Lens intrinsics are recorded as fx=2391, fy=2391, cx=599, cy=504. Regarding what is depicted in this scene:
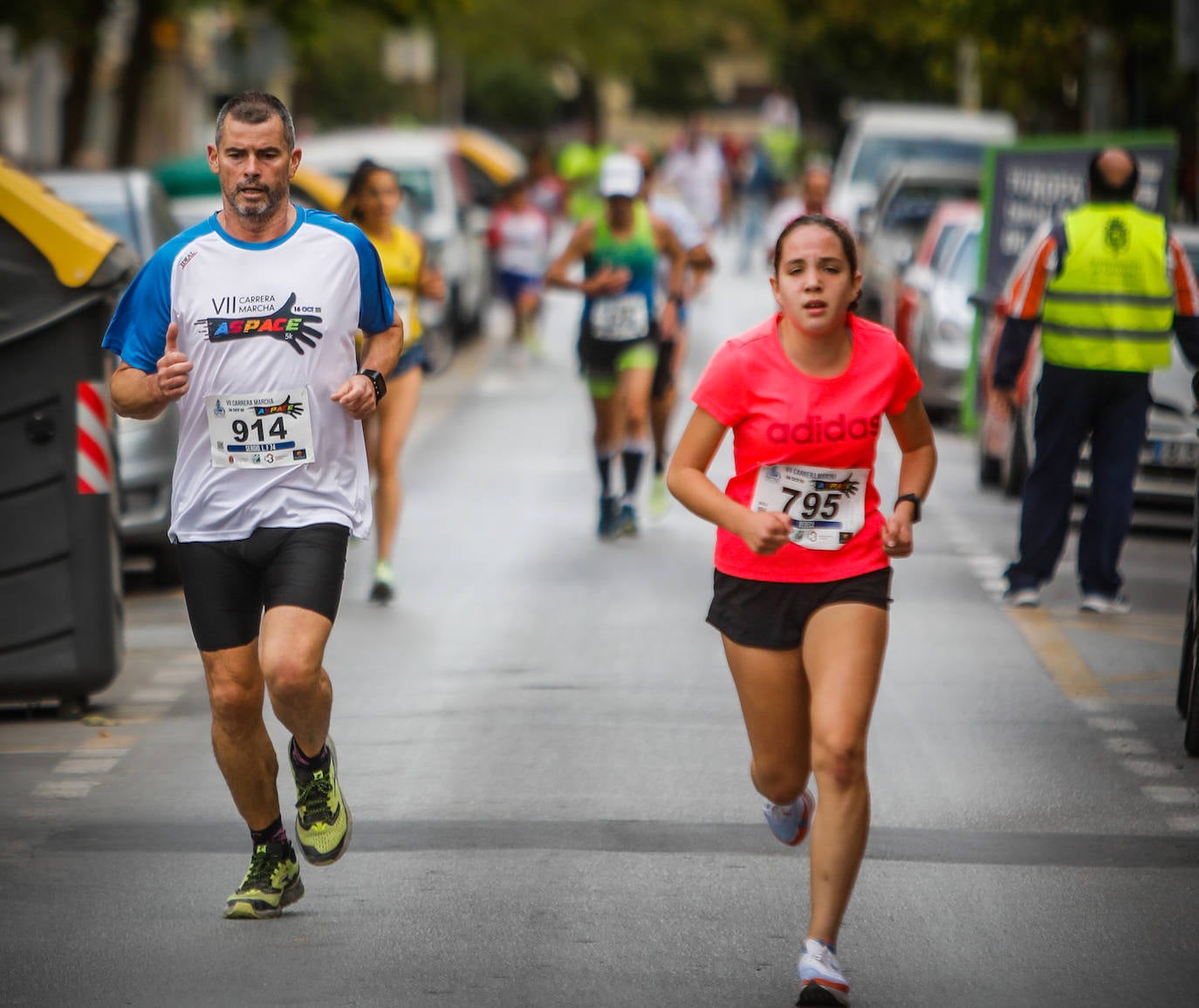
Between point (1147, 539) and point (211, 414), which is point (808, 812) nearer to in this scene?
point (211, 414)

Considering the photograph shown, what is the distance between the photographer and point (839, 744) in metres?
5.16

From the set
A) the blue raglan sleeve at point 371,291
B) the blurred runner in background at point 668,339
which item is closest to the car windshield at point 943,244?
the blurred runner in background at point 668,339

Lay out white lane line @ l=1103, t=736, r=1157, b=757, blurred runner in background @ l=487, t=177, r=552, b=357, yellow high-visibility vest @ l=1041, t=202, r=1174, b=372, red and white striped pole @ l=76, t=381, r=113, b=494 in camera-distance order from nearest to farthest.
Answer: white lane line @ l=1103, t=736, r=1157, b=757 → red and white striped pole @ l=76, t=381, r=113, b=494 → yellow high-visibility vest @ l=1041, t=202, r=1174, b=372 → blurred runner in background @ l=487, t=177, r=552, b=357

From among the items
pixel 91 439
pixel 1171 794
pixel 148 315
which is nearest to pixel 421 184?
pixel 91 439

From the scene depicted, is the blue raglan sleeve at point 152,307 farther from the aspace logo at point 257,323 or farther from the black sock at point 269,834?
the black sock at point 269,834

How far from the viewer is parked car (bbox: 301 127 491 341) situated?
23828 mm

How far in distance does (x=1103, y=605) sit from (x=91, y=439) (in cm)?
491

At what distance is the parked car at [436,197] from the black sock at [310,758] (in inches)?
658

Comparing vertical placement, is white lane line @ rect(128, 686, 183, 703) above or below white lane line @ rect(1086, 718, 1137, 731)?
below

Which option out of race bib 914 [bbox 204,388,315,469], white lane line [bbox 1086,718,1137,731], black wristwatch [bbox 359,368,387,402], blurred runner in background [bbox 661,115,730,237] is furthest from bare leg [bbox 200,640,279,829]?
blurred runner in background [bbox 661,115,730,237]

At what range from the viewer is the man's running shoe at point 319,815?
5895mm

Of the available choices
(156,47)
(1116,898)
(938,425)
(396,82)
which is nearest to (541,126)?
(396,82)

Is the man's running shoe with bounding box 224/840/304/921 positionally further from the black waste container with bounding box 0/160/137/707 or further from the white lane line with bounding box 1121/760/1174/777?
the white lane line with bounding box 1121/760/1174/777

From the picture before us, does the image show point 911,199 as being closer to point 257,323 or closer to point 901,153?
point 901,153
